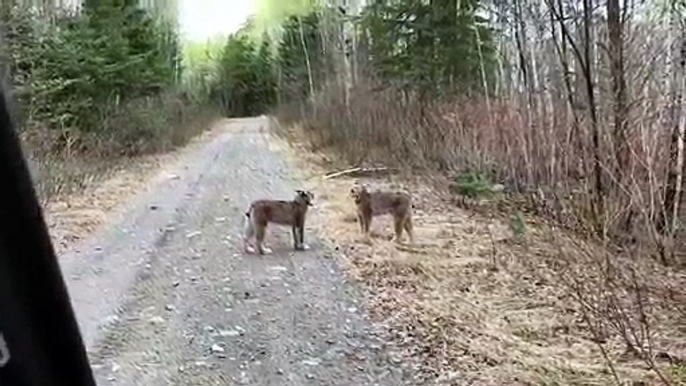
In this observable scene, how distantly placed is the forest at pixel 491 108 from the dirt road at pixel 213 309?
0.44 metres

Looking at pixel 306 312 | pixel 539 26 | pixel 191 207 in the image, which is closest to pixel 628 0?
pixel 539 26

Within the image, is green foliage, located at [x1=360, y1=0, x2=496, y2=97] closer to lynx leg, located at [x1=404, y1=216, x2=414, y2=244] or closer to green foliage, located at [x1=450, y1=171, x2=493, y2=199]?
green foliage, located at [x1=450, y1=171, x2=493, y2=199]

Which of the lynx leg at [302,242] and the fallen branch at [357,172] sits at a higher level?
the fallen branch at [357,172]

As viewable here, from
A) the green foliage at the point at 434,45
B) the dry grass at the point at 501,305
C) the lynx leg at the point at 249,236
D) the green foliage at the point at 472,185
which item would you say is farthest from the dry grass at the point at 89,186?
the green foliage at the point at 434,45

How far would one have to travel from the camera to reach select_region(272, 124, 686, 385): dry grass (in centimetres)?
226

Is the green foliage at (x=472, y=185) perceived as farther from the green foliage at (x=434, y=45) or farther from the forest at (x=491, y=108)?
the green foliage at (x=434, y=45)

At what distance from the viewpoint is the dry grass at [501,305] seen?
2.26 meters

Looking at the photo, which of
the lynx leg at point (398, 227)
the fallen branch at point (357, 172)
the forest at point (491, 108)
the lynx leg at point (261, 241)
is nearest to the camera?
the forest at point (491, 108)

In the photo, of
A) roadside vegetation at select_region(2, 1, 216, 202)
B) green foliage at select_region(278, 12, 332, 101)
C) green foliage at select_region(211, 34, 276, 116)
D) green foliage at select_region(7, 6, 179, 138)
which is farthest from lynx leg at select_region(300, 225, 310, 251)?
green foliage at select_region(211, 34, 276, 116)

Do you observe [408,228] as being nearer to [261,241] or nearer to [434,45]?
[261,241]

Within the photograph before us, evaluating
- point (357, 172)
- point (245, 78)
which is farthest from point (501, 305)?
point (245, 78)

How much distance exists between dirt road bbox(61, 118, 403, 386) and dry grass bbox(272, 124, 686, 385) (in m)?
0.13

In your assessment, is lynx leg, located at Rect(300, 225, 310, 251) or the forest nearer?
the forest

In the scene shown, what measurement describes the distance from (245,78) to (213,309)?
12.7m
